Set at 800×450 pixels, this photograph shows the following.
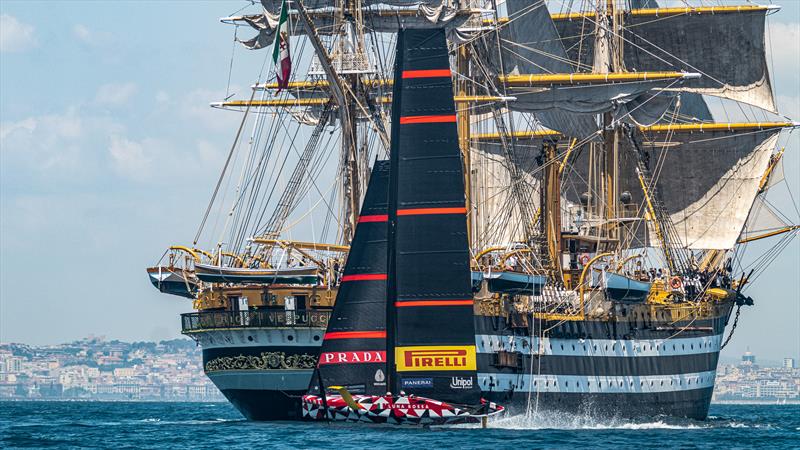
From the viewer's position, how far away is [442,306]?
70.5 m

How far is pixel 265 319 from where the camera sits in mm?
83750

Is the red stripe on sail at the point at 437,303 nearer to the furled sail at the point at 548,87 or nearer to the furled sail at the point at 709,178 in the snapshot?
the furled sail at the point at 548,87

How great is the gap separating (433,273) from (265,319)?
1531 cm

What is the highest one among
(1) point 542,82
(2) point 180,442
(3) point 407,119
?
(1) point 542,82

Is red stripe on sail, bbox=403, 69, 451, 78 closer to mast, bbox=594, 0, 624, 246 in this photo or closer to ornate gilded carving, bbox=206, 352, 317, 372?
ornate gilded carving, bbox=206, 352, 317, 372

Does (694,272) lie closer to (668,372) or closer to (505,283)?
(668,372)

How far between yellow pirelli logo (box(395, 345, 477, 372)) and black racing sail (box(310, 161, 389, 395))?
8.64ft

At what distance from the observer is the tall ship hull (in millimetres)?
84000

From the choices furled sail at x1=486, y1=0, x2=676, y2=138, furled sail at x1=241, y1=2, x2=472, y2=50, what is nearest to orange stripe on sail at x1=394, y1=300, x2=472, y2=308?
furled sail at x1=241, y1=2, x2=472, y2=50

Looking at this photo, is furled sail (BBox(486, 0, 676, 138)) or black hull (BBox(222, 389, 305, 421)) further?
furled sail (BBox(486, 0, 676, 138))

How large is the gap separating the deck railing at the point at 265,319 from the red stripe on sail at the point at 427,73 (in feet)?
50.8

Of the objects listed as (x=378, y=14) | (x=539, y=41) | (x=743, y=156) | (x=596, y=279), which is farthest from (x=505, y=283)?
(x=743, y=156)

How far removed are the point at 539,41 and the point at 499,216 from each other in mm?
10260

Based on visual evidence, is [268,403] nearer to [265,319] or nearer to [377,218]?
[265,319]
